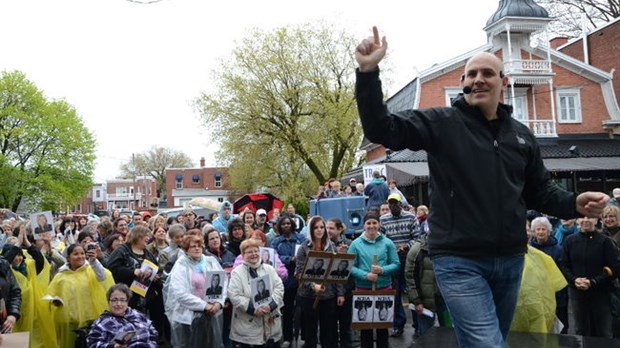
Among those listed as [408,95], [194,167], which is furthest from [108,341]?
[194,167]

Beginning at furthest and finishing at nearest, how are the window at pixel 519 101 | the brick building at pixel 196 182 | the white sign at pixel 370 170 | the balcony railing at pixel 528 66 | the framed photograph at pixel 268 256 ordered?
the brick building at pixel 196 182, the window at pixel 519 101, the balcony railing at pixel 528 66, the white sign at pixel 370 170, the framed photograph at pixel 268 256

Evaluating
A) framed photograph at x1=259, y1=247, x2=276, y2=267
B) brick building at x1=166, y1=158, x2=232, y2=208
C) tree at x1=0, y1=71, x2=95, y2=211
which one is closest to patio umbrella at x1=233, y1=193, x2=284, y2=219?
framed photograph at x1=259, y1=247, x2=276, y2=267

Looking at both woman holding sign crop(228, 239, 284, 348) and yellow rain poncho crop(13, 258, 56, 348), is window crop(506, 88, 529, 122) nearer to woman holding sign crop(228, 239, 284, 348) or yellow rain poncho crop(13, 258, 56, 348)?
woman holding sign crop(228, 239, 284, 348)

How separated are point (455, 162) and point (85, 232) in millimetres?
7726

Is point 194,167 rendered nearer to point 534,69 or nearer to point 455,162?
point 534,69

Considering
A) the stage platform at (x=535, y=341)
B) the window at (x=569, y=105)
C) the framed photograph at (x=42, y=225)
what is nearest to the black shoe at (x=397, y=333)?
the stage platform at (x=535, y=341)

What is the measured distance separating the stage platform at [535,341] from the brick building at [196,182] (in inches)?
3044

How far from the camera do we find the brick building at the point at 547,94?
89.2 feet

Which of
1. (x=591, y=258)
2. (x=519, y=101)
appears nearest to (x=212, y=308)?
(x=591, y=258)

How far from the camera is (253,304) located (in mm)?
7215

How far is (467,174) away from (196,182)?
274ft

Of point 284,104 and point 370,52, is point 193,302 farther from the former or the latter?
point 284,104

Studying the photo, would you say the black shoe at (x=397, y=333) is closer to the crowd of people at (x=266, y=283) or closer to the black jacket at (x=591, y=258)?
the crowd of people at (x=266, y=283)

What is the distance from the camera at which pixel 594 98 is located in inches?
1164
